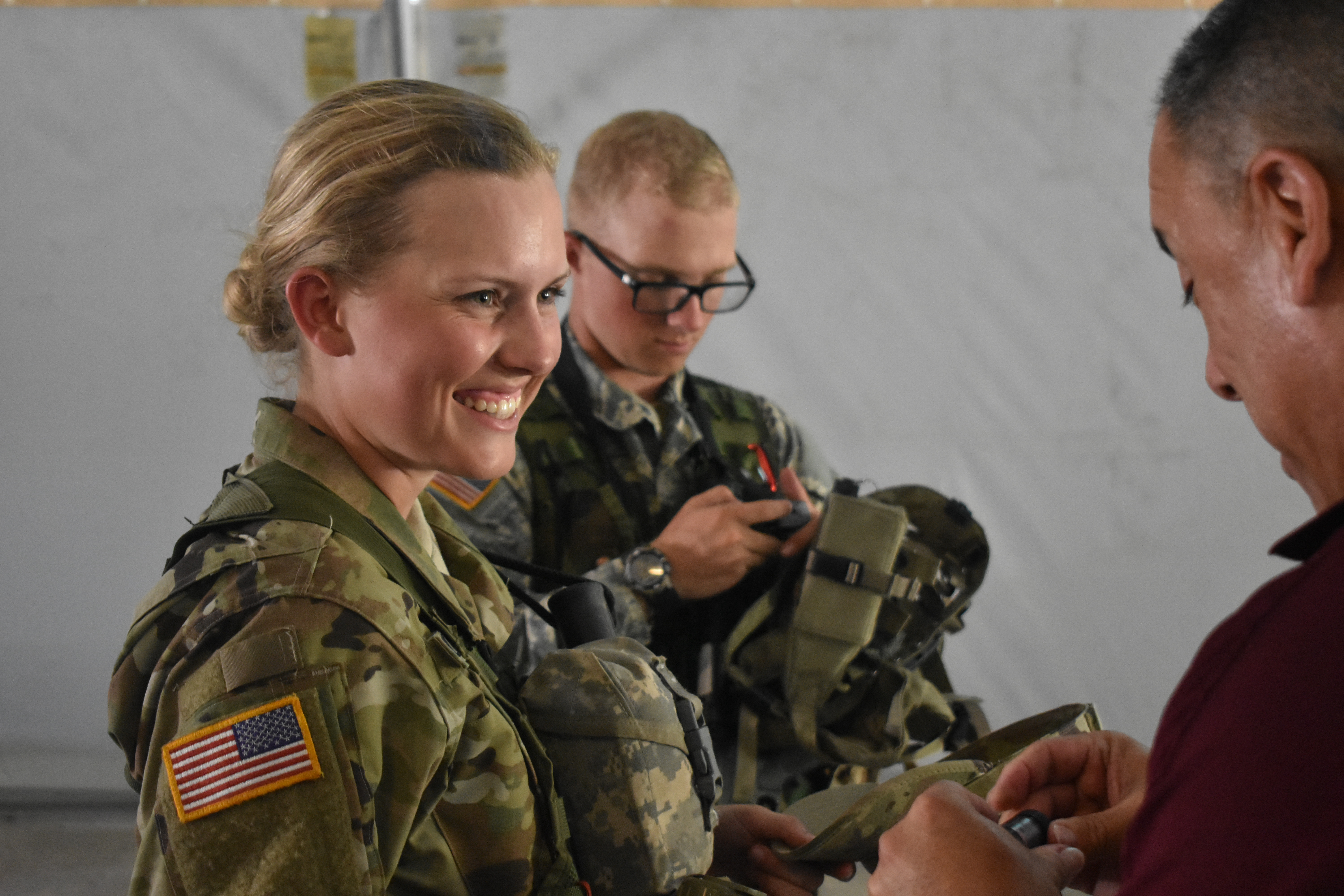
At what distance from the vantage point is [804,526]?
1801 mm

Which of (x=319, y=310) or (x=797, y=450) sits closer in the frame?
(x=319, y=310)

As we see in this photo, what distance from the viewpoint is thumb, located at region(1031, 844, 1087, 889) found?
93 centimetres

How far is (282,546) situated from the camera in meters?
0.92

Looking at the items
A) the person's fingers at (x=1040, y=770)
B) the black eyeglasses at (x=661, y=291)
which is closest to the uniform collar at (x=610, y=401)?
the black eyeglasses at (x=661, y=291)

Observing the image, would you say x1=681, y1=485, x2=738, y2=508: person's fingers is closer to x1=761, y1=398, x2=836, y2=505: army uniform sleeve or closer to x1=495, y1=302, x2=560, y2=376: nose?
x1=761, y1=398, x2=836, y2=505: army uniform sleeve

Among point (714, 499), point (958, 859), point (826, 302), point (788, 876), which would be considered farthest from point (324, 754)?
point (826, 302)

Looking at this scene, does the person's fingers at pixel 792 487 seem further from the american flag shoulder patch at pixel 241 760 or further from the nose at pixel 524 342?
the american flag shoulder patch at pixel 241 760

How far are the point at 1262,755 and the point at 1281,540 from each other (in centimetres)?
14

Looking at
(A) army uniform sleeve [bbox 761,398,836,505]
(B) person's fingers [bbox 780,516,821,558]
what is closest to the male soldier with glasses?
(B) person's fingers [bbox 780,516,821,558]

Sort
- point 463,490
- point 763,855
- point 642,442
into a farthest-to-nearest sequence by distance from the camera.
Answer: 1. point 642,442
2. point 463,490
3. point 763,855

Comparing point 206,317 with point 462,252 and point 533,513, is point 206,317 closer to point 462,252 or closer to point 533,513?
point 533,513

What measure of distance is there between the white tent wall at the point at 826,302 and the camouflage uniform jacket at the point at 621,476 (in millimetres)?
804

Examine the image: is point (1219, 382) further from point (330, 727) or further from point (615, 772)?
point (330, 727)

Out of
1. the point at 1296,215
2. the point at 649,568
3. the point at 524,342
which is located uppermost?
the point at 1296,215
